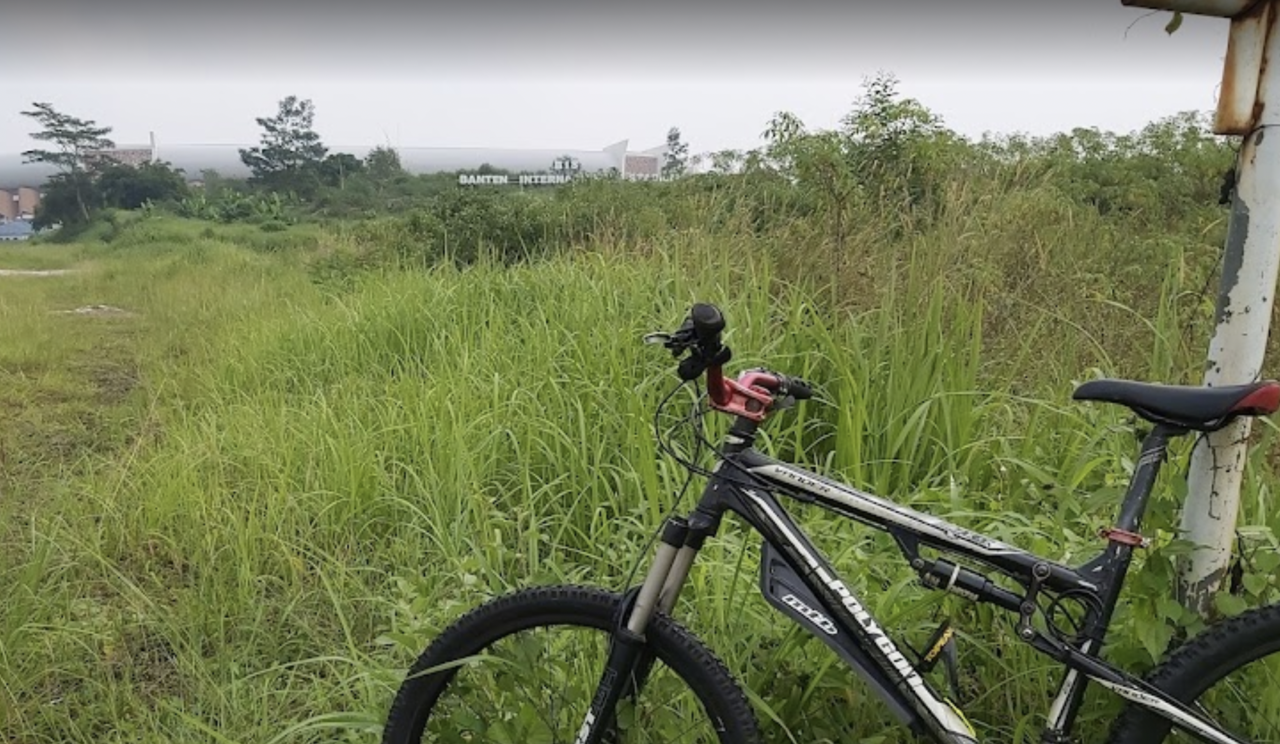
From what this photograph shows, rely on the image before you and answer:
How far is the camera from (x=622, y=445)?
2.66 meters

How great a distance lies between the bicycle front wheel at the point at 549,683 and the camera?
137 cm

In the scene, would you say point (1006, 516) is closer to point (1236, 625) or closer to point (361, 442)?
point (1236, 625)

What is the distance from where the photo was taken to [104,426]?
172 inches

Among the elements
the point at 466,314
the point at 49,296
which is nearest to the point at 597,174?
the point at 466,314

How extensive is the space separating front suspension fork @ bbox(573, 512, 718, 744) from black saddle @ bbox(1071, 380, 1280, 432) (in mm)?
597

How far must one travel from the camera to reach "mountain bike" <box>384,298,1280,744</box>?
1.23m

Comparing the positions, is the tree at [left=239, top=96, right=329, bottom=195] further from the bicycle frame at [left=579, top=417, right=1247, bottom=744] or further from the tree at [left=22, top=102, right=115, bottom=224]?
the bicycle frame at [left=579, top=417, right=1247, bottom=744]

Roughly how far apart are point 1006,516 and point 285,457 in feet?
7.71

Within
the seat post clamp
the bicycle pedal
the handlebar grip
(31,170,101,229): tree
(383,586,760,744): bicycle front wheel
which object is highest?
(31,170,101,229): tree

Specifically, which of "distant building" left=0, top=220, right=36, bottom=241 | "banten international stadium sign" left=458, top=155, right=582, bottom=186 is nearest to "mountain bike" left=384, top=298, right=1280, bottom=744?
"banten international stadium sign" left=458, top=155, right=582, bottom=186

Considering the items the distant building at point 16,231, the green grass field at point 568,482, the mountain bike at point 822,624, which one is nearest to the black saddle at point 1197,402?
the mountain bike at point 822,624

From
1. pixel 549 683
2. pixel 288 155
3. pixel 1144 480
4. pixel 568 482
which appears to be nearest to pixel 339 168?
pixel 288 155

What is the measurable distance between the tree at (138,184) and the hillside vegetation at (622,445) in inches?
303

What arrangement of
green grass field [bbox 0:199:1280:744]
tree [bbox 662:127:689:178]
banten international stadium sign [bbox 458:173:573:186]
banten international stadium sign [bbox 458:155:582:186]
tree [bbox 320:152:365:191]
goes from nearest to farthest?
green grass field [bbox 0:199:1280:744] → tree [bbox 662:127:689:178] → banten international stadium sign [bbox 458:155:582:186] → banten international stadium sign [bbox 458:173:573:186] → tree [bbox 320:152:365:191]
